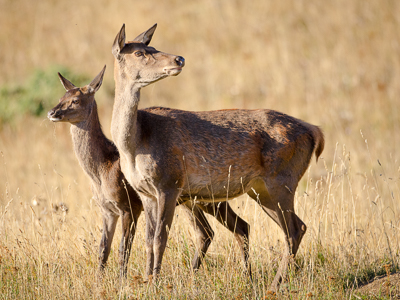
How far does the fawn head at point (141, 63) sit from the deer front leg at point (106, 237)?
193cm

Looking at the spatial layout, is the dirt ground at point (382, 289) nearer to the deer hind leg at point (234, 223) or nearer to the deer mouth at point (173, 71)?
the deer hind leg at point (234, 223)

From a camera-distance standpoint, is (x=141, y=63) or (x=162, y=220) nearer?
(x=141, y=63)

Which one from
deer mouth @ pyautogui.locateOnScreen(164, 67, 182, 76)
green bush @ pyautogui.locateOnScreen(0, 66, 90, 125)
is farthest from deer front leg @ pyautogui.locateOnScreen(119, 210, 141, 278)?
green bush @ pyautogui.locateOnScreen(0, 66, 90, 125)

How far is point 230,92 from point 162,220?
38.9 feet

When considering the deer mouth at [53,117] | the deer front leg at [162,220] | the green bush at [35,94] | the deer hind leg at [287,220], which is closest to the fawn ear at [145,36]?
the deer mouth at [53,117]

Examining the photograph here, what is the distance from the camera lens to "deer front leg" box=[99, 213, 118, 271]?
6.65m

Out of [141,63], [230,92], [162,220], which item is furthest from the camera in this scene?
[230,92]

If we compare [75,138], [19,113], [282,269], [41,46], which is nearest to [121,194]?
[75,138]

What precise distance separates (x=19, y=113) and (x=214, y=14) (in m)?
8.72

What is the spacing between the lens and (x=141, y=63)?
5.84 meters

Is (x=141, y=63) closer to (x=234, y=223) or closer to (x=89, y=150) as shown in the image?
(x=89, y=150)

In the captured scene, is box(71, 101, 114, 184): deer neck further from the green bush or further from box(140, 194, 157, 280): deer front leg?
the green bush

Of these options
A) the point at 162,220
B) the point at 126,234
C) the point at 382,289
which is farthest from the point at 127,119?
the point at 382,289

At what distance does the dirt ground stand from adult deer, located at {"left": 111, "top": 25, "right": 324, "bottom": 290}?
100 centimetres
